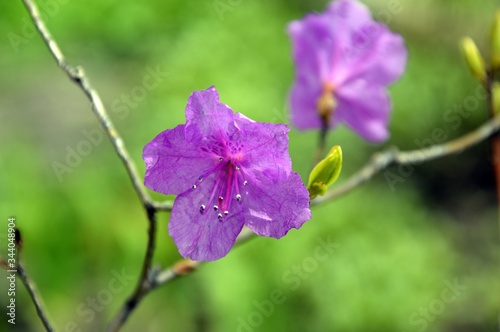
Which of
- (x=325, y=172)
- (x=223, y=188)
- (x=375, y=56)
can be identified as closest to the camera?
(x=325, y=172)

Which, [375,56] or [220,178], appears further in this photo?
[375,56]

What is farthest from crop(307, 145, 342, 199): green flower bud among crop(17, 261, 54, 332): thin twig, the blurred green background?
the blurred green background

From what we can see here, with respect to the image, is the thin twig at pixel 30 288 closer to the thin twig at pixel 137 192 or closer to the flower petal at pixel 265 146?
the thin twig at pixel 137 192

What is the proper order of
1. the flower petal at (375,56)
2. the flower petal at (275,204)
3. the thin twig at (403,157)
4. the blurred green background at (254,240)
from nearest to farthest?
the flower petal at (275,204) < the thin twig at (403,157) < the flower petal at (375,56) < the blurred green background at (254,240)

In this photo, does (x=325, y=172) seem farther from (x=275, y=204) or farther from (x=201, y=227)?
(x=201, y=227)

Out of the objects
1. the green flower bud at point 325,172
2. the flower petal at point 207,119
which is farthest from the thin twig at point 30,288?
the green flower bud at point 325,172

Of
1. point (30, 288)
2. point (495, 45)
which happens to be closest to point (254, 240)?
point (495, 45)

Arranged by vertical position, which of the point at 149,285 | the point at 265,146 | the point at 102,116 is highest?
the point at 102,116
